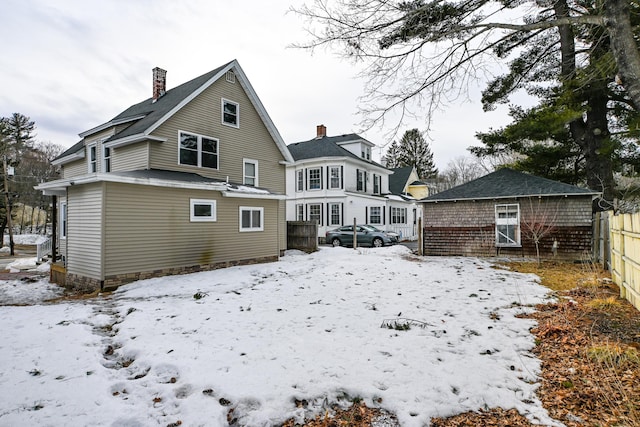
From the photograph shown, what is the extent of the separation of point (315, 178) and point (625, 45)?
1844cm

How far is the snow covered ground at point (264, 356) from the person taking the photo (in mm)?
2959

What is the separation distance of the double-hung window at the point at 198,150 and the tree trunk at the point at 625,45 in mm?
12412

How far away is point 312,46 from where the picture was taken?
7.12m

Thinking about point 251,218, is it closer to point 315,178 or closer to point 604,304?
point 604,304

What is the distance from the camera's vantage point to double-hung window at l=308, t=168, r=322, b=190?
22.8 meters

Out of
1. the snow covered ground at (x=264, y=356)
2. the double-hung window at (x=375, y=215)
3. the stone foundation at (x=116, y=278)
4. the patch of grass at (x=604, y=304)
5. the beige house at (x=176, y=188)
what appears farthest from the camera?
the double-hung window at (x=375, y=215)

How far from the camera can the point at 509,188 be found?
13.5 meters

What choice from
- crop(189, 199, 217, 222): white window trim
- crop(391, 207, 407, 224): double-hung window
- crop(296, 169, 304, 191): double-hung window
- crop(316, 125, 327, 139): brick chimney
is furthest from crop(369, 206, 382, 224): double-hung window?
crop(189, 199, 217, 222): white window trim

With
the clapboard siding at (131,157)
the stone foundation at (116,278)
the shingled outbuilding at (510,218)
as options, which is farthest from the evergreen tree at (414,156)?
the stone foundation at (116,278)

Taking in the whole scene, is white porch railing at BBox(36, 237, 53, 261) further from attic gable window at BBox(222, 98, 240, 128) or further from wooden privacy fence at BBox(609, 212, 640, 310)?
wooden privacy fence at BBox(609, 212, 640, 310)

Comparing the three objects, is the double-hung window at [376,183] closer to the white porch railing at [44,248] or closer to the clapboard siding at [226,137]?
the clapboard siding at [226,137]

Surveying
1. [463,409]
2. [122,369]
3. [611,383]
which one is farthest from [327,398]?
[611,383]

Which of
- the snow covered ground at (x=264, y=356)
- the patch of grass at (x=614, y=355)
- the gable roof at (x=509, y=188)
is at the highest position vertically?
the gable roof at (x=509, y=188)

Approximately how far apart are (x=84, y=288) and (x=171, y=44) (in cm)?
1019
